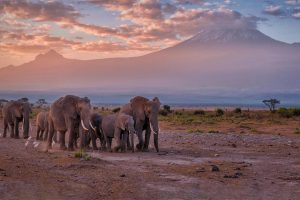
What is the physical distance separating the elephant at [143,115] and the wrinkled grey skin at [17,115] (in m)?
7.47

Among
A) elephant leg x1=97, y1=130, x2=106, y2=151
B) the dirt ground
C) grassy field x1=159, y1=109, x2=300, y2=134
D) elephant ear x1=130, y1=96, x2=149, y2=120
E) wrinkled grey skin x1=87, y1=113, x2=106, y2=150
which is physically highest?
elephant ear x1=130, y1=96, x2=149, y2=120

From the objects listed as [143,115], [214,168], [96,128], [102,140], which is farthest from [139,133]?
[214,168]

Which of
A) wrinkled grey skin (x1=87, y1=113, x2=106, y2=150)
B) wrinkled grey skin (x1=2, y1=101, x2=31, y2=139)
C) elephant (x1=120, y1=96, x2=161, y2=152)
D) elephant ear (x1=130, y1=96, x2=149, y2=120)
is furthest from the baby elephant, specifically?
wrinkled grey skin (x1=2, y1=101, x2=31, y2=139)

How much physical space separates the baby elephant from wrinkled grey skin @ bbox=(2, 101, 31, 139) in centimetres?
735

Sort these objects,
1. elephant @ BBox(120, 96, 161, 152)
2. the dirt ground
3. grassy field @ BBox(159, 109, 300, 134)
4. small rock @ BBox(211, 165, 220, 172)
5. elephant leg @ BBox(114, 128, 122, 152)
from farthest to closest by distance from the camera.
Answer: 1. grassy field @ BBox(159, 109, 300, 134)
2. elephant @ BBox(120, 96, 161, 152)
3. elephant leg @ BBox(114, 128, 122, 152)
4. small rock @ BBox(211, 165, 220, 172)
5. the dirt ground

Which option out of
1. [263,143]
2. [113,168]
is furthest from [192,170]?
[263,143]

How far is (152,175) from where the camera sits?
15523mm

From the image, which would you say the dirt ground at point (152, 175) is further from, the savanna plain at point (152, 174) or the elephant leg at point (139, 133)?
the elephant leg at point (139, 133)

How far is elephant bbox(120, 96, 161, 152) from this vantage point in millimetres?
23016

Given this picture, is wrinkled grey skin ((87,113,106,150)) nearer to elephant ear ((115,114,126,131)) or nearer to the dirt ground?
elephant ear ((115,114,126,131))

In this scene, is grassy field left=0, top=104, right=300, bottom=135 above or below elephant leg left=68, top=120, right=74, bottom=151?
below

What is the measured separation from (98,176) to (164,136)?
1660 centimetres

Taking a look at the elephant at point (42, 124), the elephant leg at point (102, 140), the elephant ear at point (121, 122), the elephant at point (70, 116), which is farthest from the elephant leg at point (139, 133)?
the elephant at point (42, 124)

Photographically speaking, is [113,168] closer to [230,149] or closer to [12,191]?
[12,191]
